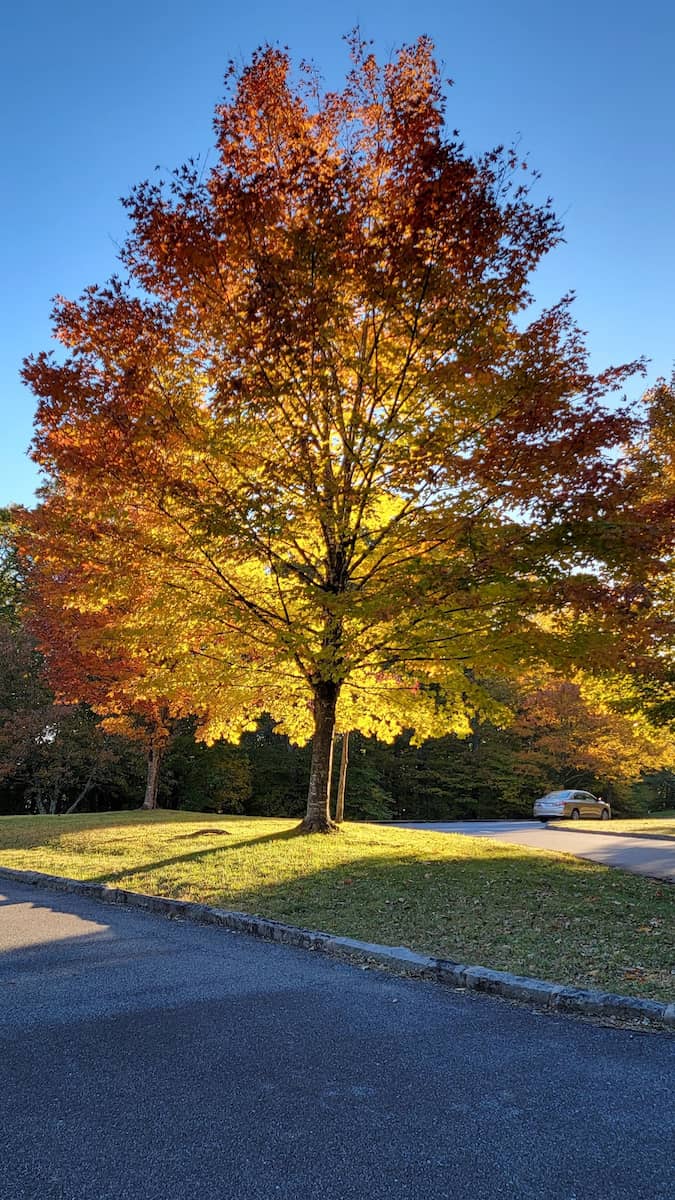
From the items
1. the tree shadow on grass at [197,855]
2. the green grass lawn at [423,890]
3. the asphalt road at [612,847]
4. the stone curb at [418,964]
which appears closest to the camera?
the stone curb at [418,964]

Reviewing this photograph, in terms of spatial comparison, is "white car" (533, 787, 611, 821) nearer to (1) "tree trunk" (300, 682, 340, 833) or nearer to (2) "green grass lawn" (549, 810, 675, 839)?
(2) "green grass lawn" (549, 810, 675, 839)

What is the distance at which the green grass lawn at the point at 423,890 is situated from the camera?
5.70 meters

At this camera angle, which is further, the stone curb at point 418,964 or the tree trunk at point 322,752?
the tree trunk at point 322,752

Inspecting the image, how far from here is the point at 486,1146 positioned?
2812 mm

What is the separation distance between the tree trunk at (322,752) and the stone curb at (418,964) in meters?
5.46

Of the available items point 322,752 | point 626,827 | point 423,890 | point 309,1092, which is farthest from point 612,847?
point 309,1092

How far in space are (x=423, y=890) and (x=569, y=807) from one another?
2134 centimetres

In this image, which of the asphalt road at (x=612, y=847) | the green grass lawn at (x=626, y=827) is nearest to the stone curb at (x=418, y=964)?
the asphalt road at (x=612, y=847)

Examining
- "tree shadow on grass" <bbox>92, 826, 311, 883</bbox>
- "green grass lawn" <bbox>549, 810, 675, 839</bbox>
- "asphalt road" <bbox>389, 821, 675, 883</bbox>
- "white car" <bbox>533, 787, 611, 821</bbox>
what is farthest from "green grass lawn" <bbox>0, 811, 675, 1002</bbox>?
"white car" <bbox>533, 787, 611, 821</bbox>

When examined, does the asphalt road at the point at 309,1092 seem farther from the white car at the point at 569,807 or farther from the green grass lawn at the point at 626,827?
the white car at the point at 569,807

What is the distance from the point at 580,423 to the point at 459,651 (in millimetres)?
3830

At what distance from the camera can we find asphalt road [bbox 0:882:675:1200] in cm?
259

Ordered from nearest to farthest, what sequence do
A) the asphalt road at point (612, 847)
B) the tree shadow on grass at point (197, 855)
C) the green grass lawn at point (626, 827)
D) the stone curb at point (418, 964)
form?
the stone curb at point (418, 964), the tree shadow on grass at point (197, 855), the asphalt road at point (612, 847), the green grass lawn at point (626, 827)

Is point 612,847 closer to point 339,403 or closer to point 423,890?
point 423,890
